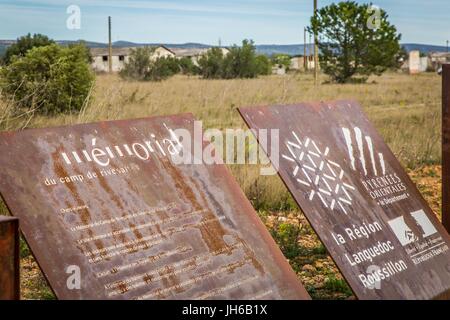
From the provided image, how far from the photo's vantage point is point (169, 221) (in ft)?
10.6

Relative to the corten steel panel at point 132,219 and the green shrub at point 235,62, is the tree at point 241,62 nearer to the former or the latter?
the green shrub at point 235,62

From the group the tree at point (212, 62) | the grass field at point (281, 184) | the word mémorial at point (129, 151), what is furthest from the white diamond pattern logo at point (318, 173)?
the tree at point (212, 62)

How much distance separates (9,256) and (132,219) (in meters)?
0.72

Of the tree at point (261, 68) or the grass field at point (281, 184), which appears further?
the tree at point (261, 68)

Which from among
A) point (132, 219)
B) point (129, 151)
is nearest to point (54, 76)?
point (129, 151)

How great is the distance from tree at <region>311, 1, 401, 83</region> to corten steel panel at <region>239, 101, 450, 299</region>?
2955 cm

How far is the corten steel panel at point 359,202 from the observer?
3652 mm

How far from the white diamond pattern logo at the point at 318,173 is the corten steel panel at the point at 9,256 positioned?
5.36 feet

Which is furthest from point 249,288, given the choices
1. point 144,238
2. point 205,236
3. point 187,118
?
point 187,118

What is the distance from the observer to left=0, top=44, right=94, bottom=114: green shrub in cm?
1109

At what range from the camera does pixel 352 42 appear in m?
34.7
